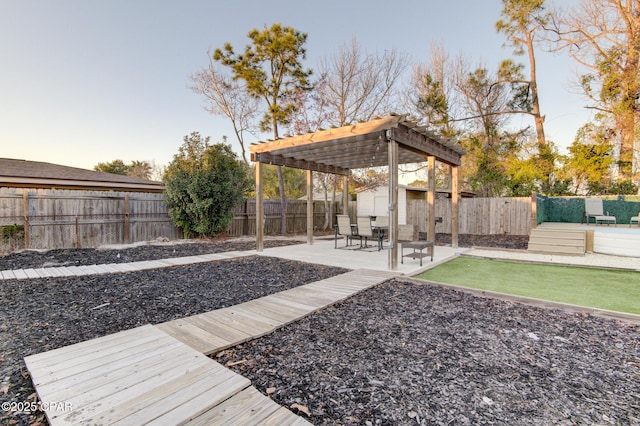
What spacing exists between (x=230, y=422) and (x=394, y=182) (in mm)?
4636

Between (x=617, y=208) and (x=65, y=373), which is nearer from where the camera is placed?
(x=65, y=373)

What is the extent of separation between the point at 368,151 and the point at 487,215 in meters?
7.94

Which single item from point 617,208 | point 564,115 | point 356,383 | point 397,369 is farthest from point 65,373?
point 564,115

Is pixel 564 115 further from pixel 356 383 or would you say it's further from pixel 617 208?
pixel 356 383

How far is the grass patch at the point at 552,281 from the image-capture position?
381 centimetres

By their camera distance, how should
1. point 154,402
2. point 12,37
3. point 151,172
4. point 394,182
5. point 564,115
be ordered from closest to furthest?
1. point 154,402
2. point 394,182
3. point 12,37
4. point 564,115
5. point 151,172

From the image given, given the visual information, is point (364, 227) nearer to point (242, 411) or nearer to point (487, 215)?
point (242, 411)

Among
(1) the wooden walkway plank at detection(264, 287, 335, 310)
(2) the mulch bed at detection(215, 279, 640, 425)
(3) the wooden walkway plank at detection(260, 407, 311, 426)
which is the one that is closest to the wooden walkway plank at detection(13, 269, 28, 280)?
(1) the wooden walkway plank at detection(264, 287, 335, 310)

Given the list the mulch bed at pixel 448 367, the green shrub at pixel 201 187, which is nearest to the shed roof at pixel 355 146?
the green shrub at pixel 201 187

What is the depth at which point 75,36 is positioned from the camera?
8.65 m

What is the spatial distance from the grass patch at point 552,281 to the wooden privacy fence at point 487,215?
6790 mm

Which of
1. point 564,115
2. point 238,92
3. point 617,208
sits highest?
point 238,92

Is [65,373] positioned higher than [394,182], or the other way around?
[394,182]

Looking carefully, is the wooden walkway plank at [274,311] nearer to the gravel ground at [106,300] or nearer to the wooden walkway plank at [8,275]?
the gravel ground at [106,300]
